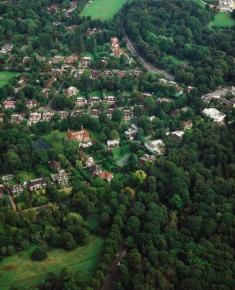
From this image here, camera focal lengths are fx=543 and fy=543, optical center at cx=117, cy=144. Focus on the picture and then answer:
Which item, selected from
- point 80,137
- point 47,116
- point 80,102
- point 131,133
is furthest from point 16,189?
point 80,102

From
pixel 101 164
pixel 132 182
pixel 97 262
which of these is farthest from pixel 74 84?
pixel 97 262

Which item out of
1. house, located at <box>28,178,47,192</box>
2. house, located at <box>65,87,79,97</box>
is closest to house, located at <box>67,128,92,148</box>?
house, located at <box>28,178,47,192</box>

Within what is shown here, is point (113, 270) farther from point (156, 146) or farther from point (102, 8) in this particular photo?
point (102, 8)

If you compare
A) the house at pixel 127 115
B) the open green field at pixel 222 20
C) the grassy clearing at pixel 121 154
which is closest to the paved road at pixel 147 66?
the house at pixel 127 115

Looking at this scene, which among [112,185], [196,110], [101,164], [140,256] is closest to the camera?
[140,256]

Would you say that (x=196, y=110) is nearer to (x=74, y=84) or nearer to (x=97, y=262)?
(x=74, y=84)

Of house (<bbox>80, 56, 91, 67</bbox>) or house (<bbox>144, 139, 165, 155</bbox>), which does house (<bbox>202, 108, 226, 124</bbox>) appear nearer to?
house (<bbox>144, 139, 165, 155</bbox>)

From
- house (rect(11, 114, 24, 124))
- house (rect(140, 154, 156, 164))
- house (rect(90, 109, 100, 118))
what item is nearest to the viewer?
house (rect(140, 154, 156, 164))
